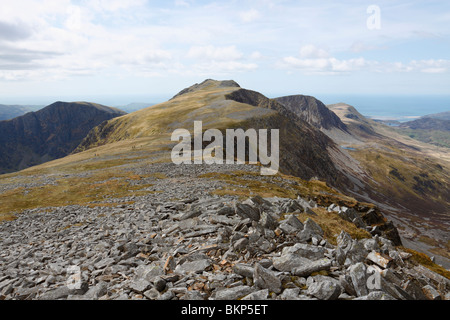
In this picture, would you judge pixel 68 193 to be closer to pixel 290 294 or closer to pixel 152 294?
pixel 152 294

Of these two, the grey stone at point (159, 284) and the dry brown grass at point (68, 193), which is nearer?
the grey stone at point (159, 284)

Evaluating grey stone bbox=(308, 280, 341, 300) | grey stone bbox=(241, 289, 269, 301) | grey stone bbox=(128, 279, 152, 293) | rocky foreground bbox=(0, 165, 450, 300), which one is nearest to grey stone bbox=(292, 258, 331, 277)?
rocky foreground bbox=(0, 165, 450, 300)

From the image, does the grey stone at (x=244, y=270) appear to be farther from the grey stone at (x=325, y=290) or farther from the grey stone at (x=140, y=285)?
the grey stone at (x=140, y=285)

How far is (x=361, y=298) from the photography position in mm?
9547

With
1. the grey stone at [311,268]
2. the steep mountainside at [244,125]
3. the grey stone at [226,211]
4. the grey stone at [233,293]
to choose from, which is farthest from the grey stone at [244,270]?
the steep mountainside at [244,125]

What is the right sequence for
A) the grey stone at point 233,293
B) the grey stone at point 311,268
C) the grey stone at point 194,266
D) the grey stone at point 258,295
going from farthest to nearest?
the grey stone at point 194,266 → the grey stone at point 311,268 → the grey stone at point 233,293 → the grey stone at point 258,295

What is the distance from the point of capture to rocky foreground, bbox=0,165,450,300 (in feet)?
34.6

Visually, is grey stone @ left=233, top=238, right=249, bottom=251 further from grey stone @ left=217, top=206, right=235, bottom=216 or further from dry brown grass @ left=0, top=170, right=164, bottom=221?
dry brown grass @ left=0, top=170, right=164, bottom=221

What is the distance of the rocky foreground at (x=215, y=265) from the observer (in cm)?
1055

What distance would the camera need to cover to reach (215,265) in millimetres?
12617

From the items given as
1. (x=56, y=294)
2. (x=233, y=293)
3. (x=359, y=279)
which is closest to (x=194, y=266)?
(x=233, y=293)

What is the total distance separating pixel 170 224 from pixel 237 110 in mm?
128837
